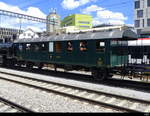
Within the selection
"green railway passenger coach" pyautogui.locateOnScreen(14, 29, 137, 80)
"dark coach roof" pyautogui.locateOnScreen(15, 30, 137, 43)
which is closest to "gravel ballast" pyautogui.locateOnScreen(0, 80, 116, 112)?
"green railway passenger coach" pyautogui.locateOnScreen(14, 29, 137, 80)

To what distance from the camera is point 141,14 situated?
2601 inches

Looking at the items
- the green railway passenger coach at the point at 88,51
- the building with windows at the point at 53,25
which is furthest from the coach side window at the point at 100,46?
the building with windows at the point at 53,25

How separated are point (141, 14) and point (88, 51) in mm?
61418

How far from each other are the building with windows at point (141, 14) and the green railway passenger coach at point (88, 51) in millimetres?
55296

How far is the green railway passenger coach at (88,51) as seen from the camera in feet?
37.4

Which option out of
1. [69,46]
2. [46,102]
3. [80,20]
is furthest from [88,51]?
[80,20]

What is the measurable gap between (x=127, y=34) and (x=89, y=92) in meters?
5.11

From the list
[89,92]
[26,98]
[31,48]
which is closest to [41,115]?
[26,98]

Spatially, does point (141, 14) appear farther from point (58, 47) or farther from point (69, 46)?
point (69, 46)

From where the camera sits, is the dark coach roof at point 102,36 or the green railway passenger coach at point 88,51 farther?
the green railway passenger coach at point 88,51

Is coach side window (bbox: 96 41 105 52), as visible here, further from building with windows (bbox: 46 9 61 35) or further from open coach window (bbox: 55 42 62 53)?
building with windows (bbox: 46 9 61 35)

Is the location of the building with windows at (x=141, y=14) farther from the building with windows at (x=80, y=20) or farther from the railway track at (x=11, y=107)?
the railway track at (x=11, y=107)

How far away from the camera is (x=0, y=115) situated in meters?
4.48

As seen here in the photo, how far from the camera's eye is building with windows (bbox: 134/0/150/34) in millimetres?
63656
